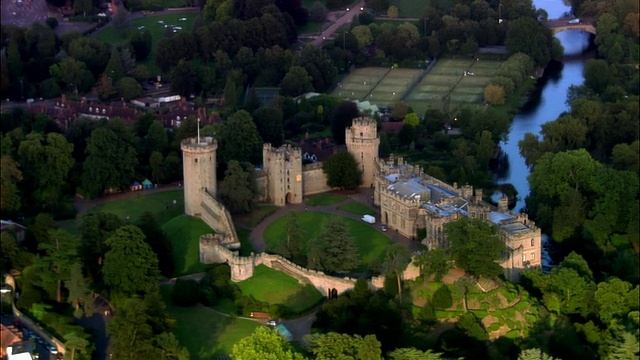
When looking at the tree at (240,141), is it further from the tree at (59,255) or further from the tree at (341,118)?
the tree at (59,255)

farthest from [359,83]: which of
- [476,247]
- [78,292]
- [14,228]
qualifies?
[78,292]

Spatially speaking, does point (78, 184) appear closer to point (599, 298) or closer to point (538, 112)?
point (599, 298)

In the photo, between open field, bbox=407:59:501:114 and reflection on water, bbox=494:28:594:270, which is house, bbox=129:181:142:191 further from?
open field, bbox=407:59:501:114

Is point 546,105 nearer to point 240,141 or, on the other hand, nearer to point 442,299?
point 240,141

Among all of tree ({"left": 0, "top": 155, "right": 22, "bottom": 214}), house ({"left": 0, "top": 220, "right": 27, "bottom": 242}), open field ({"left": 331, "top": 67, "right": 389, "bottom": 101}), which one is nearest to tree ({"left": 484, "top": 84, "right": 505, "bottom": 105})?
open field ({"left": 331, "top": 67, "right": 389, "bottom": 101})

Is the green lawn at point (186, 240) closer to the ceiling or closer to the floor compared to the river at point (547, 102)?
closer to the ceiling

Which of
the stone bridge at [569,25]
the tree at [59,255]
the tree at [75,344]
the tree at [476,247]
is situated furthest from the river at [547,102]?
the tree at [75,344]
